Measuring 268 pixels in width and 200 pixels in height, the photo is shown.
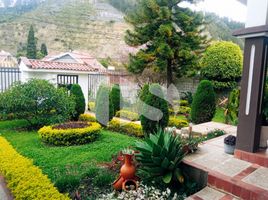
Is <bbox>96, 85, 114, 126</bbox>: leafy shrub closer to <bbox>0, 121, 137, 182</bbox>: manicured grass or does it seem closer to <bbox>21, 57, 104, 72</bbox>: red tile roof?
<bbox>0, 121, 137, 182</bbox>: manicured grass

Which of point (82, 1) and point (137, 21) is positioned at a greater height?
point (82, 1)

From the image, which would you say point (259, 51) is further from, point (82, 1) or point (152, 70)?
point (82, 1)

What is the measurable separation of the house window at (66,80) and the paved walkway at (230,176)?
790 centimetres

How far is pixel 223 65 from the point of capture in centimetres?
1184

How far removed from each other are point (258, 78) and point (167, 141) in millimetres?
1678

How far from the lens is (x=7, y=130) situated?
23.0 ft

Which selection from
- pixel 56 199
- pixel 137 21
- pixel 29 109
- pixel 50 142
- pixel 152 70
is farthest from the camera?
pixel 152 70

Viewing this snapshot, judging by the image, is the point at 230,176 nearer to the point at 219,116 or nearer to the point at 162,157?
the point at 162,157

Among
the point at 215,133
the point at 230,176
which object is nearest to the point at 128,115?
the point at 215,133

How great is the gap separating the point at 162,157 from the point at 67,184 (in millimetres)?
1478

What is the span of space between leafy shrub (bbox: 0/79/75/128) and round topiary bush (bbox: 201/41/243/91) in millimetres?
8105

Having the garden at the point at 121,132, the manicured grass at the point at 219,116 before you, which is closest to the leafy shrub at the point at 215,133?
the garden at the point at 121,132

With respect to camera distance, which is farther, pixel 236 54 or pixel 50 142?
pixel 236 54

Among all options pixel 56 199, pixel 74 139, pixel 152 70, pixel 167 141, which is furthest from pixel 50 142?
pixel 152 70
